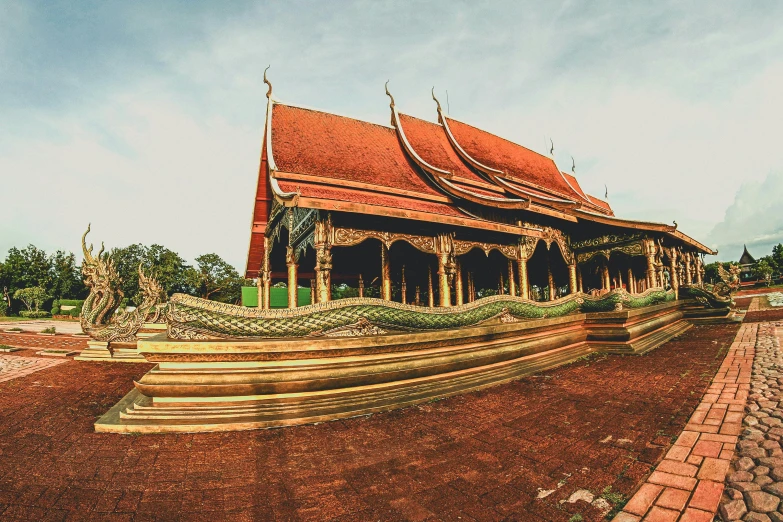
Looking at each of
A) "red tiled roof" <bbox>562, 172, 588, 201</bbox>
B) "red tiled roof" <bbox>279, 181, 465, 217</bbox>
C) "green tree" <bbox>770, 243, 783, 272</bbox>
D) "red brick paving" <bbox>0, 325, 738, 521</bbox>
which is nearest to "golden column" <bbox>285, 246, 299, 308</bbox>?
"red tiled roof" <bbox>279, 181, 465, 217</bbox>

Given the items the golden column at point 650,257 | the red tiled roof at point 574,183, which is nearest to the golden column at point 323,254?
the golden column at point 650,257

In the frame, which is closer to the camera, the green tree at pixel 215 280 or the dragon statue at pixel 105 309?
the dragon statue at pixel 105 309

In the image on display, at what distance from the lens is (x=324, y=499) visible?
2465mm

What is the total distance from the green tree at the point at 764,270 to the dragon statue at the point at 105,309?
67.3 metres

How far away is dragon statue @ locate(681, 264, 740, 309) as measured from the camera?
13.0 metres

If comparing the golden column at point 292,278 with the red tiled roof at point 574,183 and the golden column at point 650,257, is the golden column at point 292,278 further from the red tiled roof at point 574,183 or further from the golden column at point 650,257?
the red tiled roof at point 574,183

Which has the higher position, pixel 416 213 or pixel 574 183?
pixel 574 183

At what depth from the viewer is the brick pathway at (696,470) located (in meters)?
2.13

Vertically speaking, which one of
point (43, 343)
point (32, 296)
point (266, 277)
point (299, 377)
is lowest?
point (43, 343)

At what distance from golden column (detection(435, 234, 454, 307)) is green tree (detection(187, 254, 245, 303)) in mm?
42746

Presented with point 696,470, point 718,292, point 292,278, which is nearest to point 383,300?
point 696,470

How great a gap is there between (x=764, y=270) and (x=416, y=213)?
65894 millimetres

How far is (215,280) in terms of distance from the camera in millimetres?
47938

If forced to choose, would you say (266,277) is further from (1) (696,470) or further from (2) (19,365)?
(1) (696,470)
